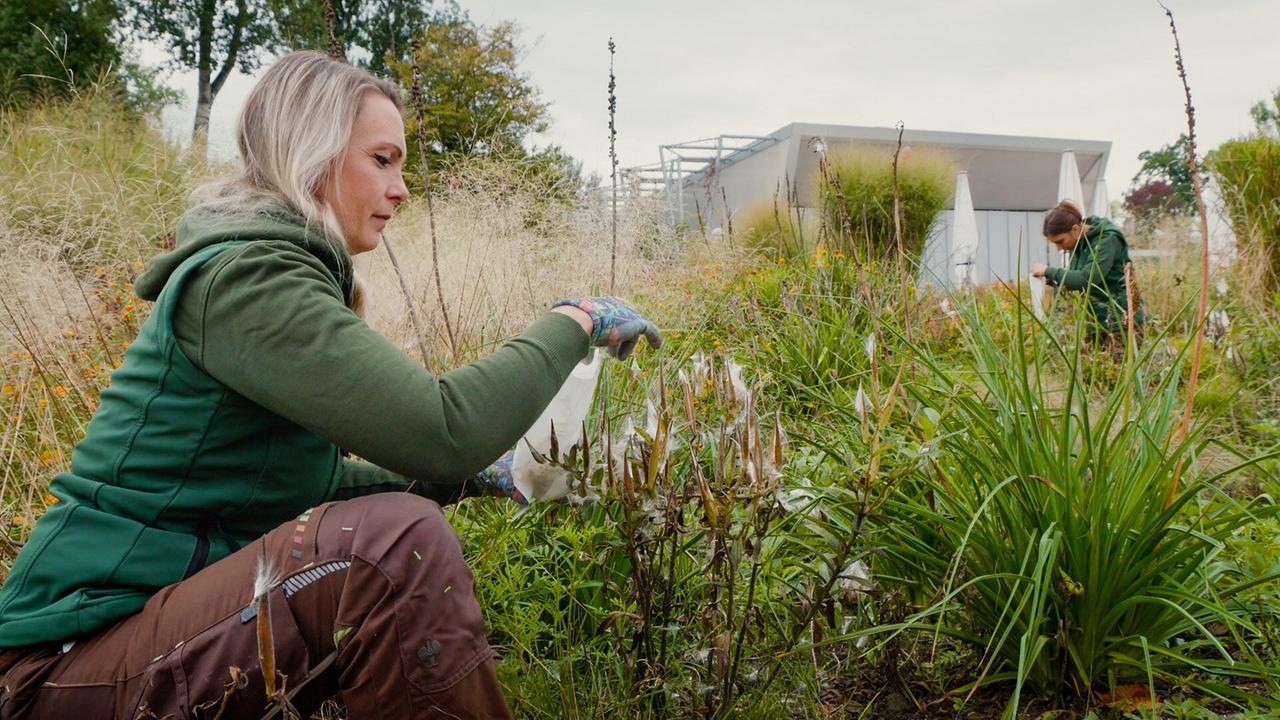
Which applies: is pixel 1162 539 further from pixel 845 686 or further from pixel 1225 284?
pixel 1225 284

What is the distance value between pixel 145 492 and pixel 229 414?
175 mm

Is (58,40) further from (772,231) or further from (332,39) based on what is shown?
(332,39)

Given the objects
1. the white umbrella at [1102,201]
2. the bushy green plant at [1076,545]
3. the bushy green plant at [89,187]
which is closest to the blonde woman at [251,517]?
the bushy green plant at [1076,545]

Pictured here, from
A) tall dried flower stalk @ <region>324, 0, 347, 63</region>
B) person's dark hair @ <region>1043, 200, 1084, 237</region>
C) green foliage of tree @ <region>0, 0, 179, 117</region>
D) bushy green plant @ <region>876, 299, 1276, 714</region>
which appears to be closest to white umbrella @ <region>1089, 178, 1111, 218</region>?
person's dark hair @ <region>1043, 200, 1084, 237</region>

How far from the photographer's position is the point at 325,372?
1.33 metres

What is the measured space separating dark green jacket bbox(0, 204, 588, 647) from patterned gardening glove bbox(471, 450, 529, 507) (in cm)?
44

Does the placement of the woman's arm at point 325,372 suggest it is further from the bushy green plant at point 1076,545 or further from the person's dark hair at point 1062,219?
the person's dark hair at point 1062,219

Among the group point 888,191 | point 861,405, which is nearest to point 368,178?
point 861,405

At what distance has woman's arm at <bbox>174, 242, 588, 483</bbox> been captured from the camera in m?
1.34

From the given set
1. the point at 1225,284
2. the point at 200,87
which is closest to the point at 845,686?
the point at 1225,284

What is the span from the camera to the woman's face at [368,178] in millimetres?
1673

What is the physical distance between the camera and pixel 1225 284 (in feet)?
20.9

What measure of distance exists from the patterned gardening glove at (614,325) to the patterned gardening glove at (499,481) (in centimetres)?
39

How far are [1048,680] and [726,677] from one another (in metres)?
0.69
